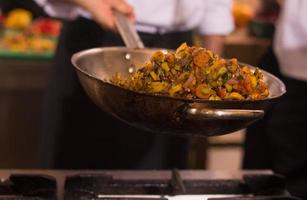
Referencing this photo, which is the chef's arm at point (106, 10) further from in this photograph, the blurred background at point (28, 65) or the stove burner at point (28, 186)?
the blurred background at point (28, 65)

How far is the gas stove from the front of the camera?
75 centimetres

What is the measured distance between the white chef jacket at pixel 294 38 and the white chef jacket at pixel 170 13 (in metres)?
0.17

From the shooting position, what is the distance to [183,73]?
0.68 m

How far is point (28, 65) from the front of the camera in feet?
5.95

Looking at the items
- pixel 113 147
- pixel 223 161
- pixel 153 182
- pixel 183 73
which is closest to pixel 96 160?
pixel 113 147

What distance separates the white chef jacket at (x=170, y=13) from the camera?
117cm

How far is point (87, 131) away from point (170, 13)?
12.8 inches

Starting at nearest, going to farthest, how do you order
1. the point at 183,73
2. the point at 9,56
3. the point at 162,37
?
1. the point at 183,73
2. the point at 162,37
3. the point at 9,56

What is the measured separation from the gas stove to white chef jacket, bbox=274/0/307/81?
0.39 meters

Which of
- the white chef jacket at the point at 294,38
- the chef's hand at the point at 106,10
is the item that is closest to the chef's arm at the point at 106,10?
the chef's hand at the point at 106,10

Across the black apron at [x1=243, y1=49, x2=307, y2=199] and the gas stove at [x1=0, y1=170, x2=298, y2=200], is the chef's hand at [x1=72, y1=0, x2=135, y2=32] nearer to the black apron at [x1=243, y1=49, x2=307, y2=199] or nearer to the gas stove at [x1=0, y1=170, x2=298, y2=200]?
the gas stove at [x1=0, y1=170, x2=298, y2=200]

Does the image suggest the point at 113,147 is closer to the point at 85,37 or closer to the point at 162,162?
the point at 162,162

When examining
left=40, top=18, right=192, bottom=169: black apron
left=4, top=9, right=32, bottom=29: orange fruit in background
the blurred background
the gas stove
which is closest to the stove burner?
the gas stove

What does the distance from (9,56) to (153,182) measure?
3.64 feet
